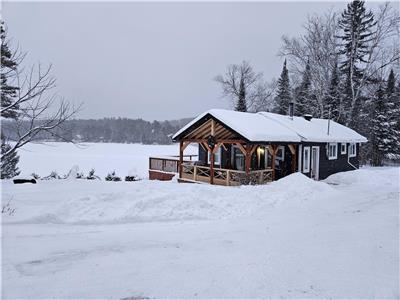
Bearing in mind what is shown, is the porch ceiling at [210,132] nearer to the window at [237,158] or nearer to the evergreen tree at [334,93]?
the window at [237,158]

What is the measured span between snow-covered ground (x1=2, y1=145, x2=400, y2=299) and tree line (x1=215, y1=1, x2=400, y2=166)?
19.5 m

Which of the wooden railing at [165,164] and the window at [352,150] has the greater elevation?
the window at [352,150]

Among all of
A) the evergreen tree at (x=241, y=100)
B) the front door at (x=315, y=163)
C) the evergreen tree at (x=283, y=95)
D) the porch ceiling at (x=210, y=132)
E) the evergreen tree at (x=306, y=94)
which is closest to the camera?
the porch ceiling at (x=210, y=132)

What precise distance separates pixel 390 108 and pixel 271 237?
32742mm

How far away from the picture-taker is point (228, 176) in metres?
14.5

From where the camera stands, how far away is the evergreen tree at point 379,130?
1229 inches

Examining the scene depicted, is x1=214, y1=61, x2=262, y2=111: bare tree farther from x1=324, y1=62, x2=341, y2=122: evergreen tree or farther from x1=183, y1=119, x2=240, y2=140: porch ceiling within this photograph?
x1=183, y1=119, x2=240, y2=140: porch ceiling

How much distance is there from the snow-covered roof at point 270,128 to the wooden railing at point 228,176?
5.87ft

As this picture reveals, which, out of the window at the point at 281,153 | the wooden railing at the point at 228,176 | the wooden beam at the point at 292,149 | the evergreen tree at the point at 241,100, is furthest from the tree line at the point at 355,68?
the wooden railing at the point at 228,176

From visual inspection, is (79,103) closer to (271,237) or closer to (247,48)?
(271,237)

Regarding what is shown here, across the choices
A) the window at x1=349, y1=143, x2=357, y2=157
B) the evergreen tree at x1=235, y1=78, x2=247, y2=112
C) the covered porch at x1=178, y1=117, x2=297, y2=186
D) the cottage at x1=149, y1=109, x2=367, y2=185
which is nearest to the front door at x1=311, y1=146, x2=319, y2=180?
the cottage at x1=149, y1=109, x2=367, y2=185

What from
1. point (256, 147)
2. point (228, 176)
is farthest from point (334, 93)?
point (228, 176)

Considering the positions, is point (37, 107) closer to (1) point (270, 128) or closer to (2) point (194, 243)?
(2) point (194, 243)

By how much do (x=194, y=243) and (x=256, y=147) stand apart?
10.3 m
